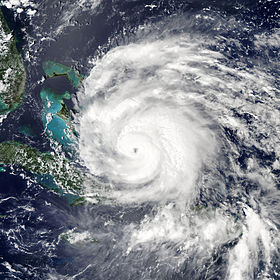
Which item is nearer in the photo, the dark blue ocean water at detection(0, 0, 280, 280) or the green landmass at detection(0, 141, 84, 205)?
the dark blue ocean water at detection(0, 0, 280, 280)

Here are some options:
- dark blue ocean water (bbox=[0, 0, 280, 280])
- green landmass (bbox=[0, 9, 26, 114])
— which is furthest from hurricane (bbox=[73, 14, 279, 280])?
green landmass (bbox=[0, 9, 26, 114])

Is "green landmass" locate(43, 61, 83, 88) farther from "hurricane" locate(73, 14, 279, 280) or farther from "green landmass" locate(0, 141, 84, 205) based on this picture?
"green landmass" locate(0, 141, 84, 205)

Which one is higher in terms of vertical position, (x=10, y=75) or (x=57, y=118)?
(x=10, y=75)


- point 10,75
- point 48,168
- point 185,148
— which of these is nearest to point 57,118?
point 48,168

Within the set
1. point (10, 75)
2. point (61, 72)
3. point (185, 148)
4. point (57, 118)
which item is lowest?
point (185, 148)

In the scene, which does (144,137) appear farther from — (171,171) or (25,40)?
(25,40)

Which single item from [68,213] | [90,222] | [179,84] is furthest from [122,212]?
[179,84]

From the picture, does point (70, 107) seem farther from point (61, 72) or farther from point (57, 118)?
point (61, 72)
